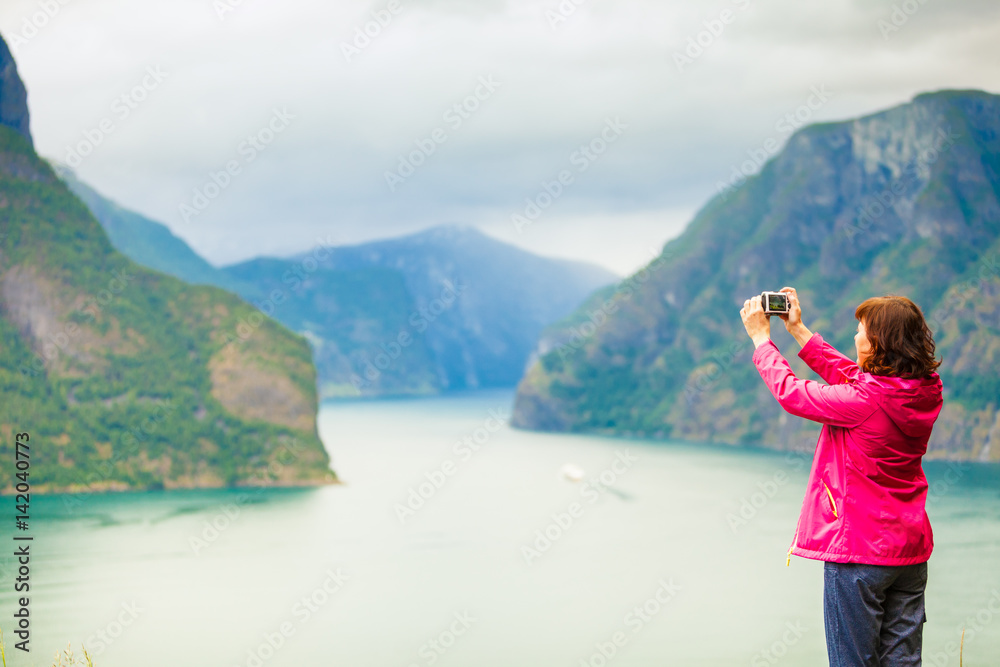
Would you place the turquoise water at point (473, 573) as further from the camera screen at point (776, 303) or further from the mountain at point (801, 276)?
the camera screen at point (776, 303)

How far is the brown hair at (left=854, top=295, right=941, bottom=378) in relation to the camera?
9.59ft

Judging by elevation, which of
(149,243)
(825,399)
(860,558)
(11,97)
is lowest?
(149,243)

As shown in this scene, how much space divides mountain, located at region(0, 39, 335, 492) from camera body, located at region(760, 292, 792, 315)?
55.8 m

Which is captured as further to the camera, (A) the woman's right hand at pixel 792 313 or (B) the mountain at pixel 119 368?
(B) the mountain at pixel 119 368

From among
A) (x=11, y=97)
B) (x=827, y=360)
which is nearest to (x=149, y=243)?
(x=11, y=97)

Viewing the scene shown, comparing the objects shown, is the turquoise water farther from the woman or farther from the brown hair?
the brown hair

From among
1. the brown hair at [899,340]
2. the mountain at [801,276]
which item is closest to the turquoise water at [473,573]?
the mountain at [801,276]

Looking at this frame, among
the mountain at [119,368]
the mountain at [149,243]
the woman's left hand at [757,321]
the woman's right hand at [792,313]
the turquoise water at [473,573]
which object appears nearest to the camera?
the woman's left hand at [757,321]

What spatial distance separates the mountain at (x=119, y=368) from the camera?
54938mm

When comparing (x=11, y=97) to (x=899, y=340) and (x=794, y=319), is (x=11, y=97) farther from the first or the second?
(x=899, y=340)

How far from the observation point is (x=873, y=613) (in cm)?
297

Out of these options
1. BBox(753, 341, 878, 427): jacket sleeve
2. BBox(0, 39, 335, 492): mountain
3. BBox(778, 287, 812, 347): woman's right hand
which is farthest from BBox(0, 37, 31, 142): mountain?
BBox(753, 341, 878, 427): jacket sleeve

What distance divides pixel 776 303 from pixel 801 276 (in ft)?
339

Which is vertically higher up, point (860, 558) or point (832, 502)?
point (832, 502)
